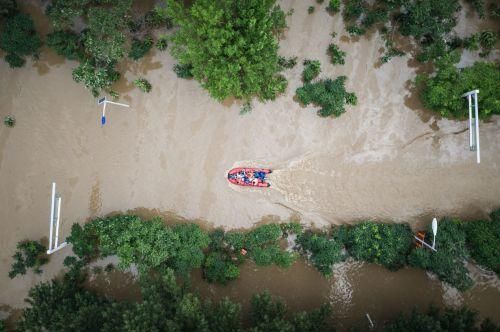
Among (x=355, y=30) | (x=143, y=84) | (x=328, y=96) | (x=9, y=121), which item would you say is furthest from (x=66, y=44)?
(x=355, y=30)

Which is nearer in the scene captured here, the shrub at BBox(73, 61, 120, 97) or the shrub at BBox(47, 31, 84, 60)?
the shrub at BBox(73, 61, 120, 97)

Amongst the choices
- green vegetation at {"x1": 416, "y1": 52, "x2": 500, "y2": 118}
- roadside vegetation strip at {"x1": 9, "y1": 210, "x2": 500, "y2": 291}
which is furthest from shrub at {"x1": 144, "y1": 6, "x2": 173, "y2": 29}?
green vegetation at {"x1": 416, "y1": 52, "x2": 500, "y2": 118}

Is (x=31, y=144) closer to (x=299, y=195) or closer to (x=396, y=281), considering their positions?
(x=299, y=195)

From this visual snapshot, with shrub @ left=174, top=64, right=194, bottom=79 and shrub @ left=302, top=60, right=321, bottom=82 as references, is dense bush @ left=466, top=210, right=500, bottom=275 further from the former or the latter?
shrub @ left=174, top=64, right=194, bottom=79

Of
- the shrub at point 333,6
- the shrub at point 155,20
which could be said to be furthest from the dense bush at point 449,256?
the shrub at point 155,20

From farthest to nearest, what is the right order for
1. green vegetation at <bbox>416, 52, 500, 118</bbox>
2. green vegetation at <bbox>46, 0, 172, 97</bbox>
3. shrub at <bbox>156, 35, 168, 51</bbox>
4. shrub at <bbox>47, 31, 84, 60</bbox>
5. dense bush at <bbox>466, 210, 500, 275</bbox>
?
shrub at <bbox>156, 35, 168, 51</bbox> < shrub at <bbox>47, 31, 84, 60</bbox> < green vegetation at <bbox>46, 0, 172, 97</bbox> < dense bush at <bbox>466, 210, 500, 275</bbox> < green vegetation at <bbox>416, 52, 500, 118</bbox>

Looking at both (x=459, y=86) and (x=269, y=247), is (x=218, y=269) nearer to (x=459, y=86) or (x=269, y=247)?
(x=269, y=247)

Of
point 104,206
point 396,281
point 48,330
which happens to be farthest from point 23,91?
point 396,281
